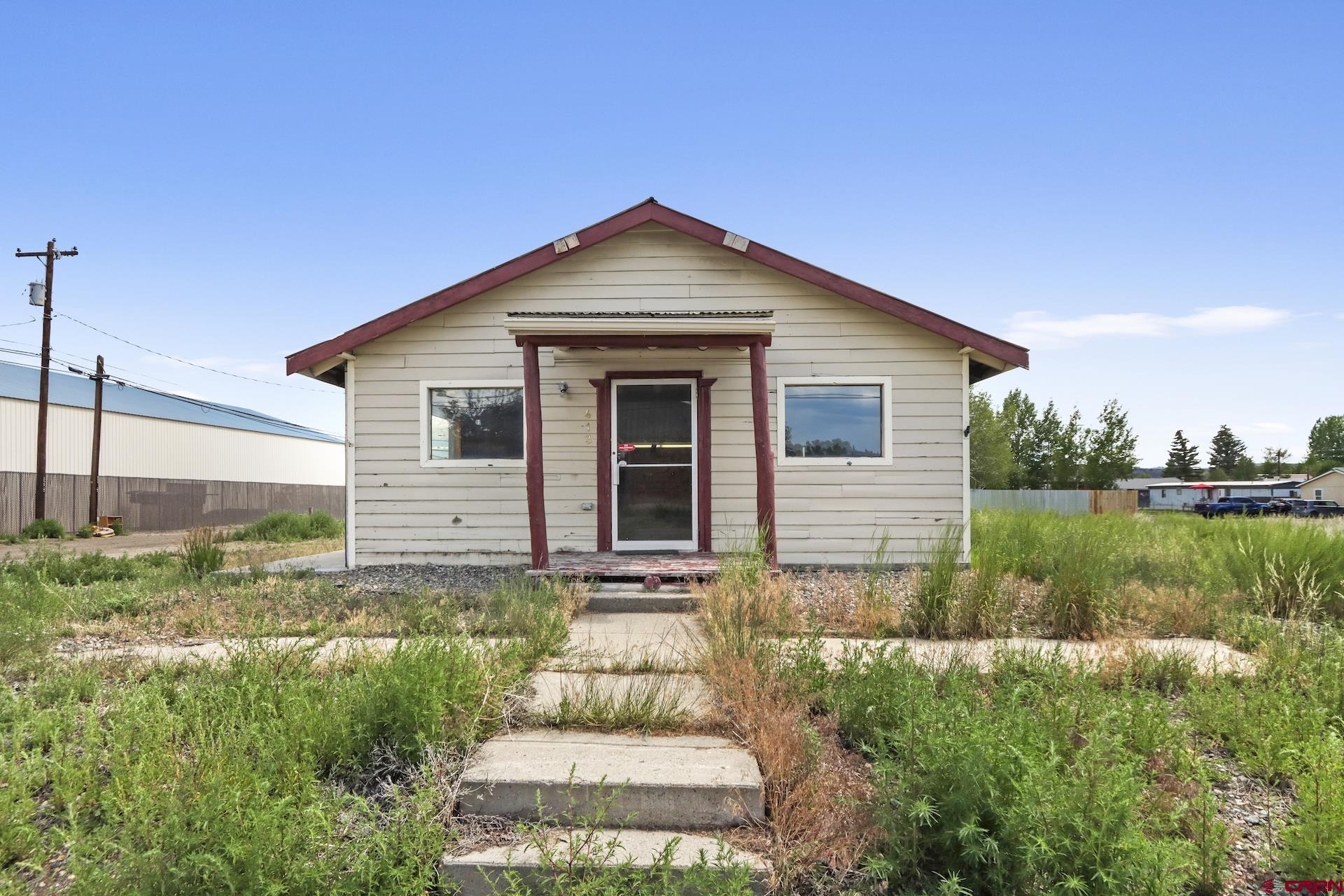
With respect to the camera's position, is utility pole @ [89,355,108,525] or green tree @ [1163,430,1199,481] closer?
utility pole @ [89,355,108,525]

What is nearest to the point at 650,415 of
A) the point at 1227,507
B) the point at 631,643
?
the point at 631,643

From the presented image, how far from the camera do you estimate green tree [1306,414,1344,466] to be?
266ft

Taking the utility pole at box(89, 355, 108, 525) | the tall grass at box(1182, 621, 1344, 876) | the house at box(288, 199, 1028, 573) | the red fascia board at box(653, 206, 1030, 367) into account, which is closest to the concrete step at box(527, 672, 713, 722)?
the tall grass at box(1182, 621, 1344, 876)

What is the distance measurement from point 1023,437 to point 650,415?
39498 mm

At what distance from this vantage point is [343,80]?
1262cm

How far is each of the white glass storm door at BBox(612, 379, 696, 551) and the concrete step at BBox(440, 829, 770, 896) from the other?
22.2ft

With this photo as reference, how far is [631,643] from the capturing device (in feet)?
17.6

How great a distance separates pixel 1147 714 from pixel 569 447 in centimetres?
721

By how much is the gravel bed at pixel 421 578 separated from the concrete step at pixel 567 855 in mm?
4789

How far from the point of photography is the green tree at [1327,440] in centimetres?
8119

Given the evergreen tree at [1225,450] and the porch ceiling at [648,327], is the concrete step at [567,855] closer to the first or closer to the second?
the porch ceiling at [648,327]

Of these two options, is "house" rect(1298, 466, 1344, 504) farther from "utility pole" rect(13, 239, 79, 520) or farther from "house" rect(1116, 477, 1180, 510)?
"utility pole" rect(13, 239, 79, 520)

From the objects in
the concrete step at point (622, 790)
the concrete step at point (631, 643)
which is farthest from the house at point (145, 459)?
the concrete step at point (622, 790)

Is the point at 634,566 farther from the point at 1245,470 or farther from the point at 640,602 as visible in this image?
the point at 1245,470
